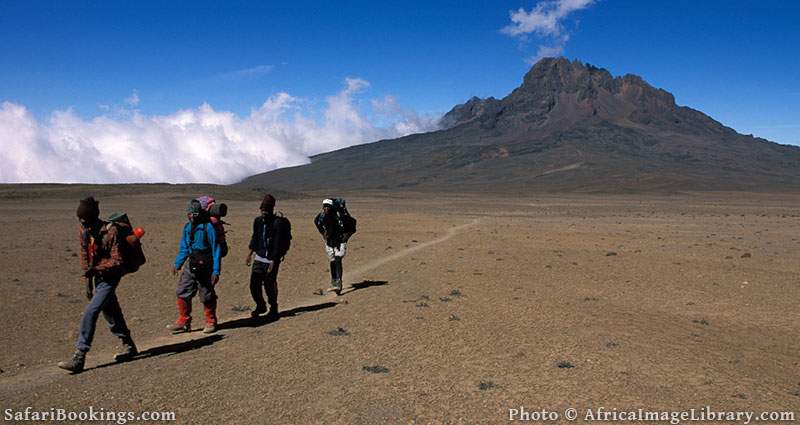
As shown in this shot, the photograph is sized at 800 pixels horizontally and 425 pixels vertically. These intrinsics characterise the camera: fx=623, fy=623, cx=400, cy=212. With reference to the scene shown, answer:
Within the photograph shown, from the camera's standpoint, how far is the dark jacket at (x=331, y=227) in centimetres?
1243

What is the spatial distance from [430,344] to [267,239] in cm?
320

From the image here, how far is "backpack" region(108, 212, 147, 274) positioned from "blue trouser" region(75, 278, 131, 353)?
0.84 feet

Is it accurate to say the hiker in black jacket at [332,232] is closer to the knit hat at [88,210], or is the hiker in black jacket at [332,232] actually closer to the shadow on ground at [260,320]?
the shadow on ground at [260,320]

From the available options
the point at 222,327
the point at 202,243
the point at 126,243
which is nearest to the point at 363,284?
the point at 222,327

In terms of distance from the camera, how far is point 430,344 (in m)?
8.53

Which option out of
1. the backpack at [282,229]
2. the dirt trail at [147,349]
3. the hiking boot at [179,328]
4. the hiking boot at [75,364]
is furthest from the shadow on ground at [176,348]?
the backpack at [282,229]

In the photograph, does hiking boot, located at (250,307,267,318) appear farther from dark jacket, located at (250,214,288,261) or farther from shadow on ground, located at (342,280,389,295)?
shadow on ground, located at (342,280,389,295)

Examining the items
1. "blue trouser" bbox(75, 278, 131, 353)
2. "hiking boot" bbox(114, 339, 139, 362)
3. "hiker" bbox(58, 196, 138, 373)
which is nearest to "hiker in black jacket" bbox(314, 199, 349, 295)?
"hiking boot" bbox(114, 339, 139, 362)

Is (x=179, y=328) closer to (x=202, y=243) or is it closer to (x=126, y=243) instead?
(x=202, y=243)

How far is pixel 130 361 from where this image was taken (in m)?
7.58

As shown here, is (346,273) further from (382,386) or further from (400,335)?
(382,386)

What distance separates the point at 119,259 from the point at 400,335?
3916 millimetres

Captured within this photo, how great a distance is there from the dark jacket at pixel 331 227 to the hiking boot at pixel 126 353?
5158mm

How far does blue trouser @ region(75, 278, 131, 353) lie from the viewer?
23.5ft
